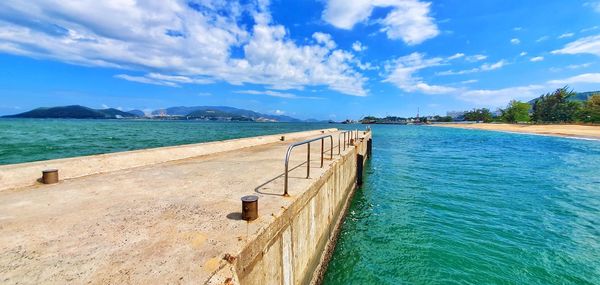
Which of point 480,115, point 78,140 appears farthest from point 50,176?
point 480,115

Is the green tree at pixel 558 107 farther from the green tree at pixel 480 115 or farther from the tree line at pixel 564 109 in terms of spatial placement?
the green tree at pixel 480 115

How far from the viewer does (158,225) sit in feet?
12.5

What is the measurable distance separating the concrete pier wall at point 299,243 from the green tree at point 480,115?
185713 millimetres

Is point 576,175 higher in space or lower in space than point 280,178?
lower

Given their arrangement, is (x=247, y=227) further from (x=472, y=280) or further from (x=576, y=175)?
(x=576, y=175)

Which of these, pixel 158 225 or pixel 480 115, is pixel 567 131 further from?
pixel 480 115

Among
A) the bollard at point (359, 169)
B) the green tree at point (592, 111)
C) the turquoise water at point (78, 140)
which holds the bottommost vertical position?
the bollard at point (359, 169)

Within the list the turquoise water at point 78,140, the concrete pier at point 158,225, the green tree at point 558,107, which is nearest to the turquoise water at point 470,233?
the concrete pier at point 158,225

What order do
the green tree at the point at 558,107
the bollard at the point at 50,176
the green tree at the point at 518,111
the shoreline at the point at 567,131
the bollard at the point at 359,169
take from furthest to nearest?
1. the green tree at the point at 518,111
2. the green tree at the point at 558,107
3. the shoreline at the point at 567,131
4. the bollard at the point at 359,169
5. the bollard at the point at 50,176

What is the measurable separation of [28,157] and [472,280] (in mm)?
26478

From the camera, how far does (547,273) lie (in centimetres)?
631

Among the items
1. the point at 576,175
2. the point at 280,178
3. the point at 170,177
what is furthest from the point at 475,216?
the point at 576,175

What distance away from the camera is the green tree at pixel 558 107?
88.2 m

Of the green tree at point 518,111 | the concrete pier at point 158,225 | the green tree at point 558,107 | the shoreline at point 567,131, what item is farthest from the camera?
the green tree at point 518,111
